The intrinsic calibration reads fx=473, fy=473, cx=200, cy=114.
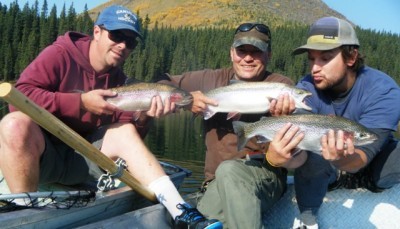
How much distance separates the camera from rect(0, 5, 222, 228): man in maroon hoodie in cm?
377

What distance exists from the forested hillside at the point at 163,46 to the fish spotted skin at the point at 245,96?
7142cm

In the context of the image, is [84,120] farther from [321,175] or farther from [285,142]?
[321,175]

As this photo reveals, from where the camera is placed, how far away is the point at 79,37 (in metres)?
5.06

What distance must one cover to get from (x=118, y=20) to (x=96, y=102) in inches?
37.2

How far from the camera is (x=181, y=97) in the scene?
4879 millimetres

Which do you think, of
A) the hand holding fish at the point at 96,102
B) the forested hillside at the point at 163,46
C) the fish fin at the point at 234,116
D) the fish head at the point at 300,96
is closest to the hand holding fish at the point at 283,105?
the fish head at the point at 300,96

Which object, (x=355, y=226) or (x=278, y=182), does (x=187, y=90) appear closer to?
(x=278, y=182)

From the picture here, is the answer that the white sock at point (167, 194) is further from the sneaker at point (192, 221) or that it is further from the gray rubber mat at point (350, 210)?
the gray rubber mat at point (350, 210)

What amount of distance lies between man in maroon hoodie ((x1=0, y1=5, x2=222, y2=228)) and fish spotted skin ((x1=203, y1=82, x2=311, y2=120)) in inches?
21.5

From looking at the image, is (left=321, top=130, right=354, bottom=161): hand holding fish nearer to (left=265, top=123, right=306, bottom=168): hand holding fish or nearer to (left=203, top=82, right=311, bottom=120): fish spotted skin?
(left=265, top=123, right=306, bottom=168): hand holding fish

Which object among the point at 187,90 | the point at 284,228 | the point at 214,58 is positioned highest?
the point at 187,90

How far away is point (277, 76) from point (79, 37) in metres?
2.18

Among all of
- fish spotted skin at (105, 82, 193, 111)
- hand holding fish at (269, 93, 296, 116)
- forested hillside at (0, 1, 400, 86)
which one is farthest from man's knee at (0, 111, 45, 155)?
forested hillside at (0, 1, 400, 86)

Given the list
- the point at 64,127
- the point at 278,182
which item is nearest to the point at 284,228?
the point at 278,182
